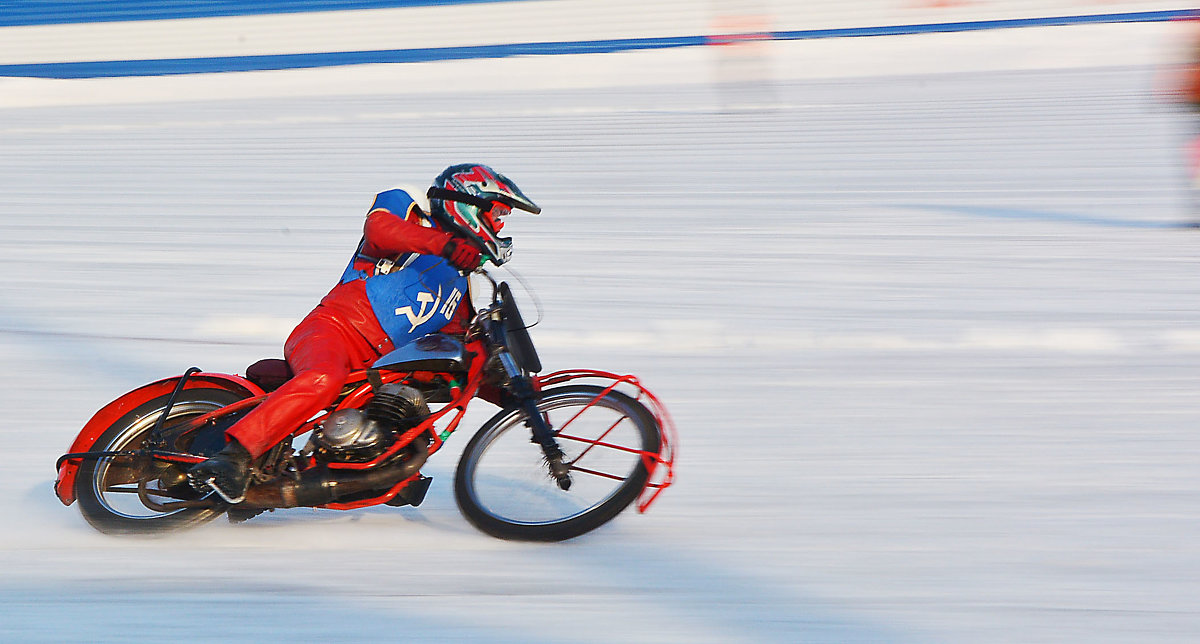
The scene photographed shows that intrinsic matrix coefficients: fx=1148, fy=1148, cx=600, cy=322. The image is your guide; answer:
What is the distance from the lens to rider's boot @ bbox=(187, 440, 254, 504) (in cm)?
Answer: 348

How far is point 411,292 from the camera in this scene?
12.0ft

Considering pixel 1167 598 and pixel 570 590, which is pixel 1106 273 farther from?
pixel 570 590

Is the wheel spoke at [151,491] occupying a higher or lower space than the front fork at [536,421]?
lower

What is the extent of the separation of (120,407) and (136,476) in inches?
8.9

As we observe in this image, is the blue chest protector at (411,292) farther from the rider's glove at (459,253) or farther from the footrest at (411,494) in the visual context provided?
the footrest at (411,494)

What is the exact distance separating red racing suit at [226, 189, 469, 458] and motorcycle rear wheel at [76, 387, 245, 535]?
26cm

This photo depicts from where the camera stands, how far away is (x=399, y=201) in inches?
144

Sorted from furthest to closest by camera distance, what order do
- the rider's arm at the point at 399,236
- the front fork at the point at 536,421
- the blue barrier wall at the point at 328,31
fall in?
the blue barrier wall at the point at 328,31, the front fork at the point at 536,421, the rider's arm at the point at 399,236

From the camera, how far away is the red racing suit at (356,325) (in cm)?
347

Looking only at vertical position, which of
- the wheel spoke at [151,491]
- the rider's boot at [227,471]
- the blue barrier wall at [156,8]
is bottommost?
the wheel spoke at [151,491]

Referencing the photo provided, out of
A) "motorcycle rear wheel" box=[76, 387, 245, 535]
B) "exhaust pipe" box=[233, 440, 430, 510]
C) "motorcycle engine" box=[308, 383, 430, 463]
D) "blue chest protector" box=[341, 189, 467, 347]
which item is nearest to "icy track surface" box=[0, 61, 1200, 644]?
"motorcycle rear wheel" box=[76, 387, 245, 535]

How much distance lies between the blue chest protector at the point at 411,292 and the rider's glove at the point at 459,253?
8.5 inches

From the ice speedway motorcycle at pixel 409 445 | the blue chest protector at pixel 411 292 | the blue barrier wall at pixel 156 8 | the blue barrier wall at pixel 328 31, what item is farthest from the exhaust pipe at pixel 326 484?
the blue barrier wall at pixel 156 8

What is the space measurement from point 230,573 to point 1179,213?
7127 mm
